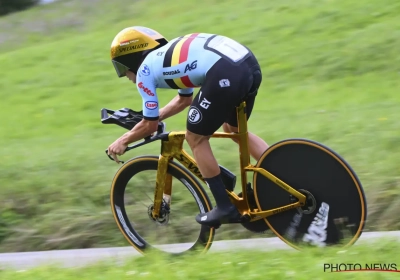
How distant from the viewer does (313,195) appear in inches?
177

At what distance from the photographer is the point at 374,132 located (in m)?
6.53

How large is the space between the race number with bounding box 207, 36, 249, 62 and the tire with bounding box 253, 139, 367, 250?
0.70 metres

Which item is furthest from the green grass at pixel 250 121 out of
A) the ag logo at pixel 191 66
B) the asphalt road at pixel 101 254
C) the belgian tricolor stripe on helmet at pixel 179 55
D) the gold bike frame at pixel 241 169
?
the ag logo at pixel 191 66

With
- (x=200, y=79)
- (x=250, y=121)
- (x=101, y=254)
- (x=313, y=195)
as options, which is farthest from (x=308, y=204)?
(x=250, y=121)

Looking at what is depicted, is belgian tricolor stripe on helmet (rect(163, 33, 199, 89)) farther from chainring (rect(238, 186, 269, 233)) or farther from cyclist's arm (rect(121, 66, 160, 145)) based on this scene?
chainring (rect(238, 186, 269, 233))

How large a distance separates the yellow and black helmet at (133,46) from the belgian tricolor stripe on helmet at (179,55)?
0.79 ft

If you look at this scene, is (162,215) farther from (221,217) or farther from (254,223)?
(254,223)

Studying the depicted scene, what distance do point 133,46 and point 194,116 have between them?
73 centimetres

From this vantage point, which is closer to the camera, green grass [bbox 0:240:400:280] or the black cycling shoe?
green grass [bbox 0:240:400:280]

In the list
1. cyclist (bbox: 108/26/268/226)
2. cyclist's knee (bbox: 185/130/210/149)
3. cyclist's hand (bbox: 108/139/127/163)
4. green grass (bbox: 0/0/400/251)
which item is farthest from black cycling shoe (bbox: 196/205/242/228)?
cyclist's hand (bbox: 108/139/127/163)

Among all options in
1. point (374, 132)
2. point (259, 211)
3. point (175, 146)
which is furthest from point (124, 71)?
point (374, 132)

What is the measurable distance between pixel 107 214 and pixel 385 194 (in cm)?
246

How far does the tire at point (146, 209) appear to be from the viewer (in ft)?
15.8

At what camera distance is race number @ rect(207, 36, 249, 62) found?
4.30 m
